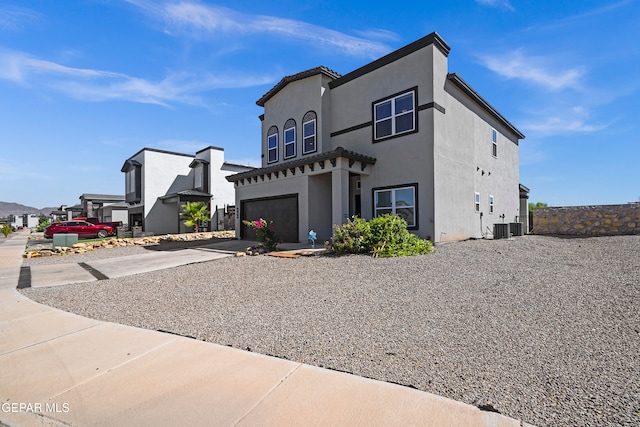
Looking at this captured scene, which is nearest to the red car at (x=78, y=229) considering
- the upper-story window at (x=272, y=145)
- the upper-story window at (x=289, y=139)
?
the upper-story window at (x=272, y=145)

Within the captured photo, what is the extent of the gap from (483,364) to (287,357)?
209 cm

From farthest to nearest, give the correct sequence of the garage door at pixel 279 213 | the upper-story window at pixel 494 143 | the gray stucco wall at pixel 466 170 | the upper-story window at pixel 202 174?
the upper-story window at pixel 202 174 < the upper-story window at pixel 494 143 < the garage door at pixel 279 213 < the gray stucco wall at pixel 466 170

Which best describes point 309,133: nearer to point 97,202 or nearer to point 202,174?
point 202,174

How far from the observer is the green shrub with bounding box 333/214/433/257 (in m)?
9.55

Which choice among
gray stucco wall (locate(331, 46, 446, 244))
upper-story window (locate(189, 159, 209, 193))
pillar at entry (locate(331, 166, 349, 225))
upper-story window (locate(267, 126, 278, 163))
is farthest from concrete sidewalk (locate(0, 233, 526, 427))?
upper-story window (locate(189, 159, 209, 193))

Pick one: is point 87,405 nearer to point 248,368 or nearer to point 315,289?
point 248,368

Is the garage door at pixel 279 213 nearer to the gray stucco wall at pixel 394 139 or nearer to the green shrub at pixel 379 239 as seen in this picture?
the gray stucco wall at pixel 394 139

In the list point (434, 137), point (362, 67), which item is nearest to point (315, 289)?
point (434, 137)

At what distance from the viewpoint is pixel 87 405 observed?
2.59m

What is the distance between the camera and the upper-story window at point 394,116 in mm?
12234

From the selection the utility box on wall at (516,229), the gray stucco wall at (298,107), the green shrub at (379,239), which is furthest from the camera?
the utility box on wall at (516,229)

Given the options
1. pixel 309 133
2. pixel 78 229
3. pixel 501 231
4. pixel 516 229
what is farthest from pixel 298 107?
pixel 78 229

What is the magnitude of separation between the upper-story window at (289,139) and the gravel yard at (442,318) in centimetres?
943

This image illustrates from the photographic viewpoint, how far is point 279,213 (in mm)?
15070
